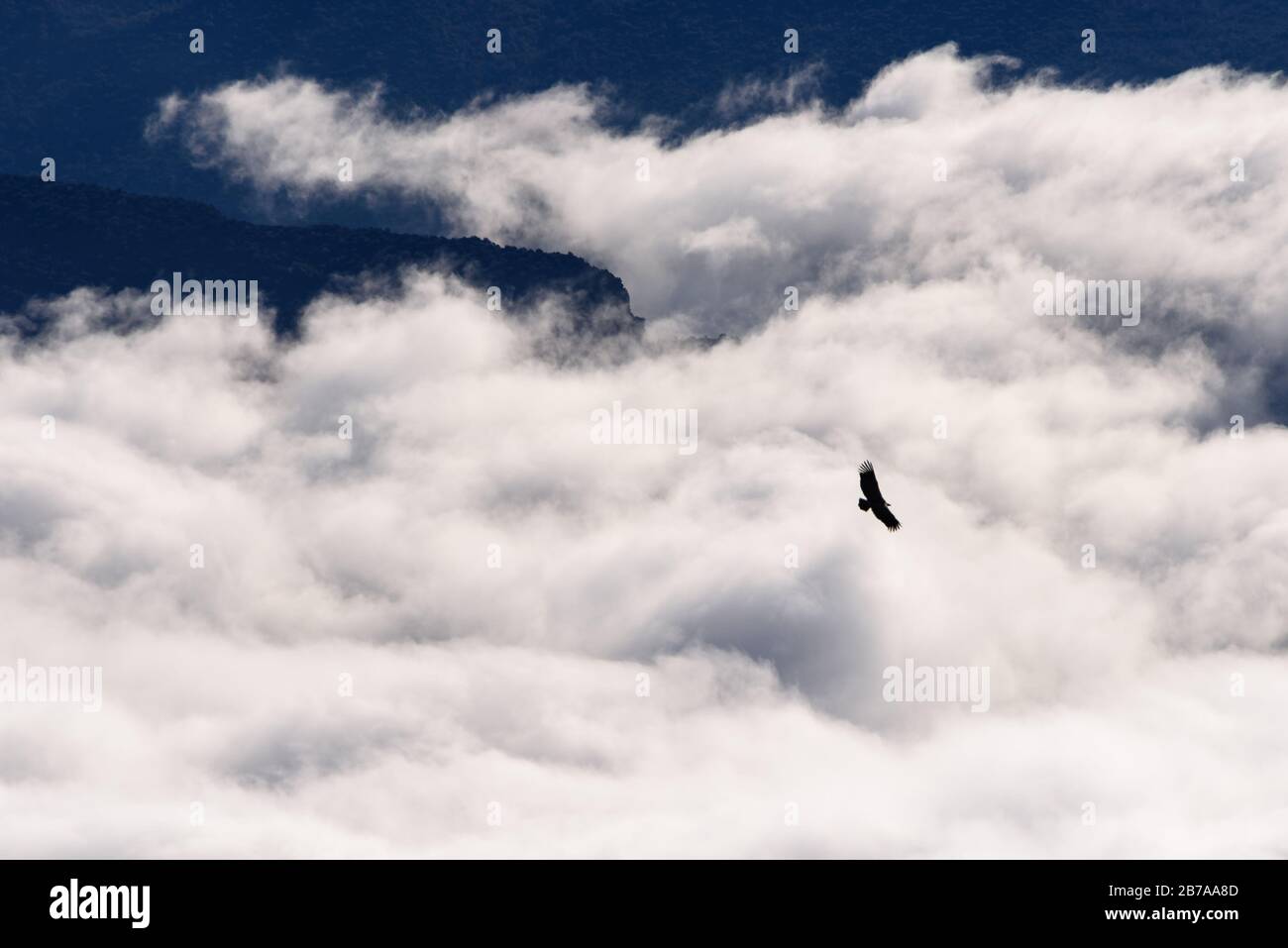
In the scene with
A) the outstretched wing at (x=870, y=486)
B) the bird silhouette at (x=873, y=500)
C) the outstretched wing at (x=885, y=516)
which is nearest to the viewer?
the outstretched wing at (x=885, y=516)

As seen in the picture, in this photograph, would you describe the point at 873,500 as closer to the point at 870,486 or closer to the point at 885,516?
the point at 870,486

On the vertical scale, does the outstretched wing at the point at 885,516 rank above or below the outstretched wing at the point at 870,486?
below

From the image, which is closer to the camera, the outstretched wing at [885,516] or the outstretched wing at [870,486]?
the outstretched wing at [885,516]

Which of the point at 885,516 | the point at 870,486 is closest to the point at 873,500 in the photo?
the point at 870,486

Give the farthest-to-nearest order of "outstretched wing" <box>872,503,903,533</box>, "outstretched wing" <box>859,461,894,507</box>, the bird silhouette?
"outstretched wing" <box>859,461,894,507</box> → the bird silhouette → "outstretched wing" <box>872,503,903,533</box>

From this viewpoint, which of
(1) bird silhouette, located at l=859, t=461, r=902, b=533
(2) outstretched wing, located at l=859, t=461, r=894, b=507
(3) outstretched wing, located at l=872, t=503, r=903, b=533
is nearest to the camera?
(3) outstretched wing, located at l=872, t=503, r=903, b=533

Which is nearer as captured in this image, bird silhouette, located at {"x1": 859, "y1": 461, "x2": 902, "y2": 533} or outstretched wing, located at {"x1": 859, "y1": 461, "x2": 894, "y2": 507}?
bird silhouette, located at {"x1": 859, "y1": 461, "x2": 902, "y2": 533}

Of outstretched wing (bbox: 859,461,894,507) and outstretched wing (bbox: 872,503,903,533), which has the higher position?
outstretched wing (bbox: 859,461,894,507)

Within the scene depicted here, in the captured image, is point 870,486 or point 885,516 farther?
point 870,486
